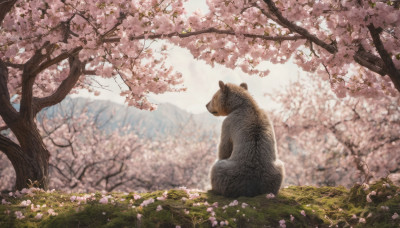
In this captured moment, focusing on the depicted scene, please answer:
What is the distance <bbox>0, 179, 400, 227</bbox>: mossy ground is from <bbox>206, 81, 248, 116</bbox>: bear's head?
5.69 feet

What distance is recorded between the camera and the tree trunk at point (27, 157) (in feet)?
19.8

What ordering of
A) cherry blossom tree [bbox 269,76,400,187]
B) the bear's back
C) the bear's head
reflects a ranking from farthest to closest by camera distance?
cherry blossom tree [bbox 269,76,400,187]
the bear's head
the bear's back

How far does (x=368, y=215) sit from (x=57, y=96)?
6.33 meters

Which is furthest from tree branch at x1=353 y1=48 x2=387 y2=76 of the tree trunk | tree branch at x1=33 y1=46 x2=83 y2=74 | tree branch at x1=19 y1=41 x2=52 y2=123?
the tree trunk

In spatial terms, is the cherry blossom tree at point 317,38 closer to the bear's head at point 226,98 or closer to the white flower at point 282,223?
the bear's head at point 226,98

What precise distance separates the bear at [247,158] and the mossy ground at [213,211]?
203 mm

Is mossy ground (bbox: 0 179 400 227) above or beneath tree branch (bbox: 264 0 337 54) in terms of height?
beneath

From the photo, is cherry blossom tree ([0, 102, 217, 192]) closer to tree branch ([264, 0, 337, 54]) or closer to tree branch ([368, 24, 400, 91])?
Answer: tree branch ([264, 0, 337, 54])

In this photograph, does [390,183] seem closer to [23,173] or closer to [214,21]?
[214,21]

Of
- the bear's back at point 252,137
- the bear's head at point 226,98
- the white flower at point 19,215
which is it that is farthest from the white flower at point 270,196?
the white flower at point 19,215

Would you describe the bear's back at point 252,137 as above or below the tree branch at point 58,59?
below

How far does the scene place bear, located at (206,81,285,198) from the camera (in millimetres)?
4977

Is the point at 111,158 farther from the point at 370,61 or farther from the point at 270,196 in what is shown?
the point at 370,61

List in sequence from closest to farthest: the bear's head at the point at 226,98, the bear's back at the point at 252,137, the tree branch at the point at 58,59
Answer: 1. the bear's back at the point at 252,137
2. the tree branch at the point at 58,59
3. the bear's head at the point at 226,98
